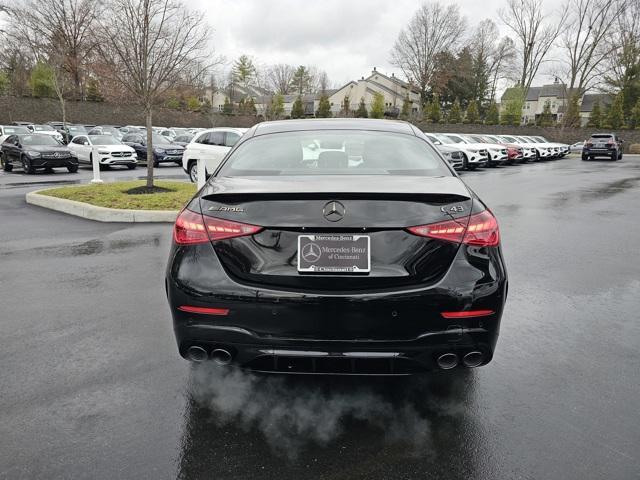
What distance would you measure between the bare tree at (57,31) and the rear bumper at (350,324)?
1377 inches

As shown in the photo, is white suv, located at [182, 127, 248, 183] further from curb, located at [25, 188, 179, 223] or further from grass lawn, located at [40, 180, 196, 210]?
curb, located at [25, 188, 179, 223]

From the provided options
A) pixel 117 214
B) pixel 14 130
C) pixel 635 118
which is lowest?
pixel 117 214

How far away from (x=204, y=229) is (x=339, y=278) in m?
0.77

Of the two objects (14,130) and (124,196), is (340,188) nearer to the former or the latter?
(124,196)

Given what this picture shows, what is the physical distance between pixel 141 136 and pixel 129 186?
598 inches

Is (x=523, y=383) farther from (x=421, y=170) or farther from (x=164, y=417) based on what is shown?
(x=164, y=417)

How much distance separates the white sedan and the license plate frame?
20063 mm

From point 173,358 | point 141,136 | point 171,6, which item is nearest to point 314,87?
point 141,136

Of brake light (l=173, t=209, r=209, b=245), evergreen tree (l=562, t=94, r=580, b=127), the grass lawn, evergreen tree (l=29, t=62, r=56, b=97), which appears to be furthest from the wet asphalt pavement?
evergreen tree (l=562, t=94, r=580, b=127)

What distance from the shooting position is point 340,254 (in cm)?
253

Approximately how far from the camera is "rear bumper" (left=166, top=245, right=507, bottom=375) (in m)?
2.54

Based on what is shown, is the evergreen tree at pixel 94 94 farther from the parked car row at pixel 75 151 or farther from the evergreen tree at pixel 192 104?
the parked car row at pixel 75 151

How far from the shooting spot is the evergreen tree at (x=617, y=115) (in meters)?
53.1

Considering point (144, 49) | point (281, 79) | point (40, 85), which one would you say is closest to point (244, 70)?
point (281, 79)
